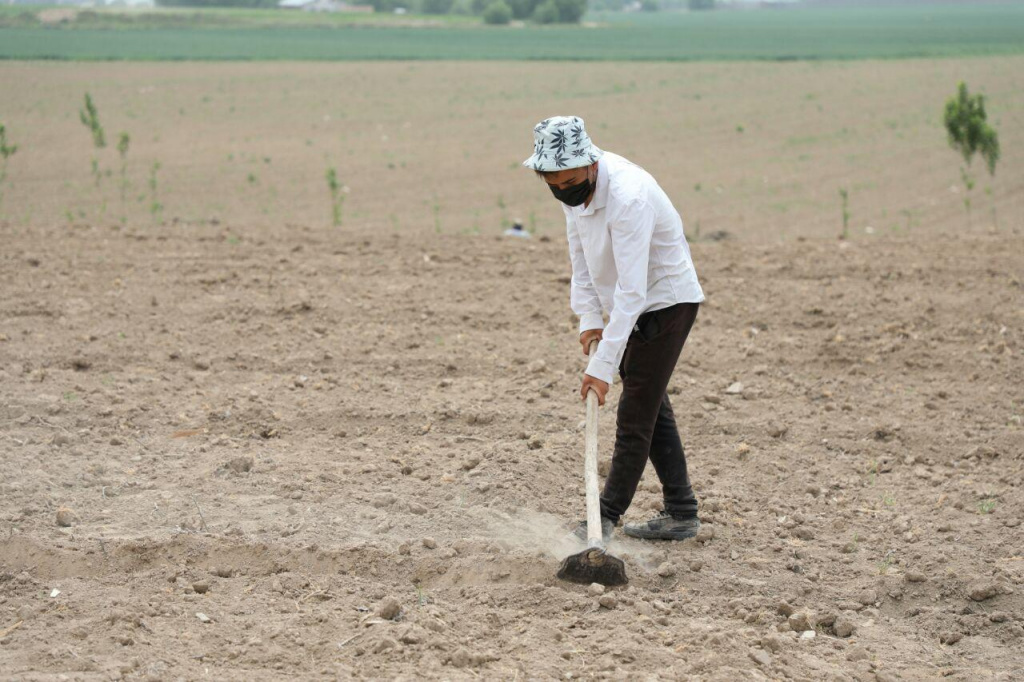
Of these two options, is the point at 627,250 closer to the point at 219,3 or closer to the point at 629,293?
the point at 629,293

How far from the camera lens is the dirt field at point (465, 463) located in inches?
151

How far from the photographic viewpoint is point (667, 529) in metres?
4.63

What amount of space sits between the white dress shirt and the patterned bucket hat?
6.1 inches

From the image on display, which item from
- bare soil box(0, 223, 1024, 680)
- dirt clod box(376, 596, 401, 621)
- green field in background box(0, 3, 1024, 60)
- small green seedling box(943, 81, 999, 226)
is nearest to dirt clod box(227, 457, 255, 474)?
bare soil box(0, 223, 1024, 680)

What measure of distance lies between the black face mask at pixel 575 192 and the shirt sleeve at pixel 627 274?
0.48 feet

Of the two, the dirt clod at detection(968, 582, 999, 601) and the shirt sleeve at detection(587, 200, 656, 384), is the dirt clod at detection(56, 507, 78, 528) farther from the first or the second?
the dirt clod at detection(968, 582, 999, 601)

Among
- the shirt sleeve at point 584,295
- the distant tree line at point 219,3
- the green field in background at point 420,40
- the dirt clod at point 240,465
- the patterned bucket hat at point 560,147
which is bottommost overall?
the dirt clod at point 240,465

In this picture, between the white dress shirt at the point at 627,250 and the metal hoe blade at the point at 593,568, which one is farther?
the metal hoe blade at the point at 593,568

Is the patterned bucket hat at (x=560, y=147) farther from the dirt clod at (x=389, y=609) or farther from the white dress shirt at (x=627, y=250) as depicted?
the dirt clod at (x=389, y=609)

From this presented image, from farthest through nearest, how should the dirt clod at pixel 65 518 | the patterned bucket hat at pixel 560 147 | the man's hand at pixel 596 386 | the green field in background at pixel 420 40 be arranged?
1. the green field in background at pixel 420 40
2. the dirt clod at pixel 65 518
3. the man's hand at pixel 596 386
4. the patterned bucket hat at pixel 560 147

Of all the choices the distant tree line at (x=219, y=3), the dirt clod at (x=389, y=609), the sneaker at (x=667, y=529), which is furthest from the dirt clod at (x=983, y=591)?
the distant tree line at (x=219, y=3)

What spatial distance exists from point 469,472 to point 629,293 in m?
1.63

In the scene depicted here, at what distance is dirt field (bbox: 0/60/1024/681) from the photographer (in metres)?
3.83

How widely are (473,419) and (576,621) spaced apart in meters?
2.12
